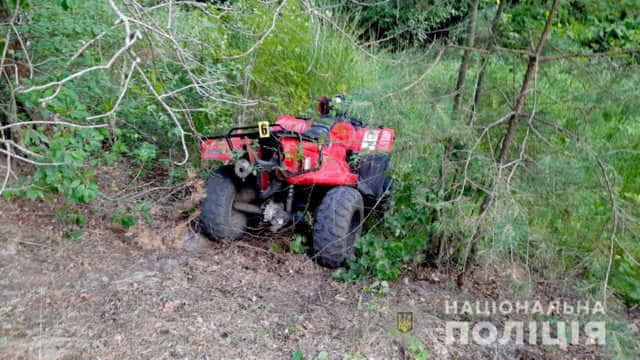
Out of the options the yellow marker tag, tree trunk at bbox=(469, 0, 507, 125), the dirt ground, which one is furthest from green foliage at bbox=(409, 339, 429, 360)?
the yellow marker tag

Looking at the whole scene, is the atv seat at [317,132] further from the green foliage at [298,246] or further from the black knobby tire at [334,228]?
the green foliage at [298,246]

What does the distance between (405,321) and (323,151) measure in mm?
1555

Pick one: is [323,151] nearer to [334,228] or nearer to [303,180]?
[303,180]

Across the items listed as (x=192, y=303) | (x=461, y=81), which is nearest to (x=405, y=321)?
(x=192, y=303)

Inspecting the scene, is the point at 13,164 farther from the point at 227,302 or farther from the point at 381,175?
the point at 381,175

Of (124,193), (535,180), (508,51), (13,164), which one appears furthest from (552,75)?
(13,164)

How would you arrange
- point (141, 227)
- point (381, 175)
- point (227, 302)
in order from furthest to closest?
point (381, 175), point (141, 227), point (227, 302)

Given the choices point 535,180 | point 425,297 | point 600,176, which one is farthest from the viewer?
point 425,297

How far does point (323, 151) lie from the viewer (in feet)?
12.6

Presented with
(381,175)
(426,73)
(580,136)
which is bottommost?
(381,175)

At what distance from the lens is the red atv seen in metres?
3.62

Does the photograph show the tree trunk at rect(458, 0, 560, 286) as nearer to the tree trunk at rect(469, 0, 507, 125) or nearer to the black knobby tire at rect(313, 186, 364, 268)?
the tree trunk at rect(469, 0, 507, 125)

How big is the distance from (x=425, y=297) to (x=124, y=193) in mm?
3034

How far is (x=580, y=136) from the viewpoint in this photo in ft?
8.56
